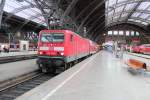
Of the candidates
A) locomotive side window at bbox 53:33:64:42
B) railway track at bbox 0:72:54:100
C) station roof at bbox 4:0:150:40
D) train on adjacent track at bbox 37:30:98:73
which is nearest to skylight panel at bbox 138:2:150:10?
station roof at bbox 4:0:150:40

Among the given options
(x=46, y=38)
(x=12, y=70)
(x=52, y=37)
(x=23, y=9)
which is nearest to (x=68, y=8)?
(x=46, y=38)

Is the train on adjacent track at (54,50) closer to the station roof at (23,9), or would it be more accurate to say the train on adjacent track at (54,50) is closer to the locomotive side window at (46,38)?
the locomotive side window at (46,38)

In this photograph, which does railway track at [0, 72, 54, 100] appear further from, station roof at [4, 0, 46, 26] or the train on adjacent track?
station roof at [4, 0, 46, 26]

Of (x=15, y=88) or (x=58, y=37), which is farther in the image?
(x=58, y=37)

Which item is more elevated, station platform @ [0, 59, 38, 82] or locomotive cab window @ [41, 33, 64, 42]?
locomotive cab window @ [41, 33, 64, 42]

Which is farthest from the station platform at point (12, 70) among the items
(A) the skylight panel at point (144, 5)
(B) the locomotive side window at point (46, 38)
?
(A) the skylight panel at point (144, 5)

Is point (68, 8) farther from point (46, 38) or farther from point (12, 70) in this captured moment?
point (12, 70)

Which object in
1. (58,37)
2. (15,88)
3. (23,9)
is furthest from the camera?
(23,9)

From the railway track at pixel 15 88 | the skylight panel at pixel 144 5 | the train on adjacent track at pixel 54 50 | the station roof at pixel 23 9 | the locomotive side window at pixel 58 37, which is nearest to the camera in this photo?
the railway track at pixel 15 88

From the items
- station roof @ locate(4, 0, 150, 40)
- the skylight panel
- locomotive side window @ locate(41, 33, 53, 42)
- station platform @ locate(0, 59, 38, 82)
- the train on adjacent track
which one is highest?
the skylight panel

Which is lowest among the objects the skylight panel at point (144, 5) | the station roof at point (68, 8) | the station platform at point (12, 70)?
the station platform at point (12, 70)

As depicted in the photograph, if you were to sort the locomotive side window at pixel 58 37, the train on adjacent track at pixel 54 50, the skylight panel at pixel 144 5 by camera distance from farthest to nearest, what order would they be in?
the skylight panel at pixel 144 5
the locomotive side window at pixel 58 37
the train on adjacent track at pixel 54 50

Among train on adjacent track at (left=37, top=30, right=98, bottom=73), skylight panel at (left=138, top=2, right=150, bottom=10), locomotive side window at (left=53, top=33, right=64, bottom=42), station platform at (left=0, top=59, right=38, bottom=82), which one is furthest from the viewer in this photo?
skylight panel at (left=138, top=2, right=150, bottom=10)

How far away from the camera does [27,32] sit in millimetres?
77312
